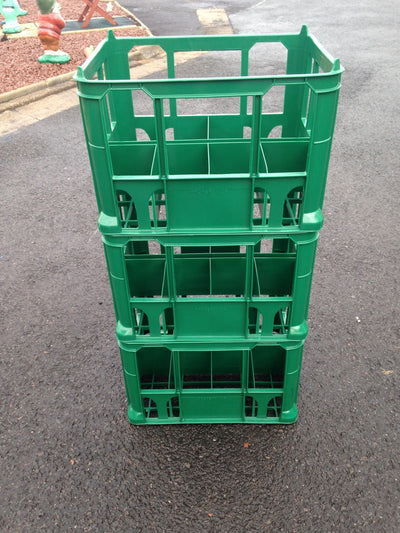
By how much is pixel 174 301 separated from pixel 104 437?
1.04 meters

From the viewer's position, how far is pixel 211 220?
1.95m

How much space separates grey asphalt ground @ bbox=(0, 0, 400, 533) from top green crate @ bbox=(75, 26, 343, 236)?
1.16m

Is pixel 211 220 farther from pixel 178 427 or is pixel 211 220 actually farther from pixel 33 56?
pixel 33 56

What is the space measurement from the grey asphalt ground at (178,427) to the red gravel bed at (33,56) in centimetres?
415

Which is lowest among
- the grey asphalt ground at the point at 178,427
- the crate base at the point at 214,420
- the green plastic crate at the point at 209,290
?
the grey asphalt ground at the point at 178,427

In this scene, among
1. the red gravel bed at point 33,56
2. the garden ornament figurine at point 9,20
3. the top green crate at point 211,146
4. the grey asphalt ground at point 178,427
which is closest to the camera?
the top green crate at point 211,146

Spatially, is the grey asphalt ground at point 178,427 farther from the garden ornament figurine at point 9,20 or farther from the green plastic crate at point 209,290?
the garden ornament figurine at point 9,20

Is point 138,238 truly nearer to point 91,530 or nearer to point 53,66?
point 91,530

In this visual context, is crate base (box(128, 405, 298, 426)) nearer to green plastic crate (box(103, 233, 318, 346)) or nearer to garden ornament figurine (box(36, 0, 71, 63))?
green plastic crate (box(103, 233, 318, 346))

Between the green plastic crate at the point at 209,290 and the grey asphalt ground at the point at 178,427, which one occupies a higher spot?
the green plastic crate at the point at 209,290

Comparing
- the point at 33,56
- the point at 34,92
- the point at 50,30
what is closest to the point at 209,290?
the point at 34,92

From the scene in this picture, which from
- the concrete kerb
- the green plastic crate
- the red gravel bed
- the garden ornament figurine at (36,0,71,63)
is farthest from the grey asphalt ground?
the garden ornament figurine at (36,0,71,63)

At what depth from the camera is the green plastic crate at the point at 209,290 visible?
82.2 inches

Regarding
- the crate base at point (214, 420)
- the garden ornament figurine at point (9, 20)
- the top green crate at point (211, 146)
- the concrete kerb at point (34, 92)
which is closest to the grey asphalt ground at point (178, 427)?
the crate base at point (214, 420)
